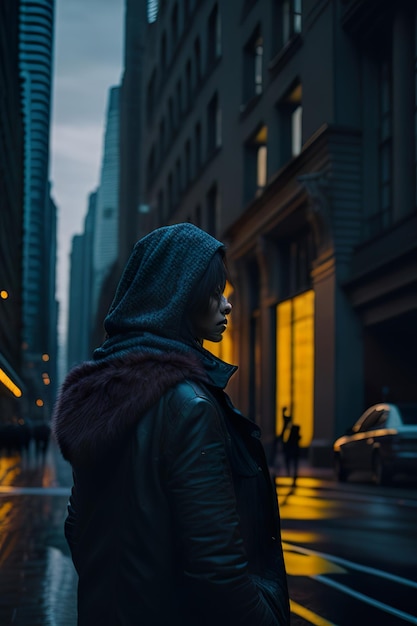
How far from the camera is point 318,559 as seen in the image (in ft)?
31.5

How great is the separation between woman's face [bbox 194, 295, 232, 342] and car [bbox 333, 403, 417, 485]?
16608mm

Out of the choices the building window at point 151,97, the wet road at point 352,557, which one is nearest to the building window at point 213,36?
the building window at point 151,97

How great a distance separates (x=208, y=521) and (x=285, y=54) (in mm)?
32389

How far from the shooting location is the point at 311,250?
1298 inches

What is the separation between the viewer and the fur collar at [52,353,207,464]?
2311mm

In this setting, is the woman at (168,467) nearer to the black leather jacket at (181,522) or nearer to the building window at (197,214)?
the black leather jacket at (181,522)

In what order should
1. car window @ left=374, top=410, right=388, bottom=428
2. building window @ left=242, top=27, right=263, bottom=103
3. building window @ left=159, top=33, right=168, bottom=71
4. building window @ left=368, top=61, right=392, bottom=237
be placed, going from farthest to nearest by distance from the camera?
building window @ left=159, top=33, right=168, bottom=71 → building window @ left=242, top=27, right=263, bottom=103 → building window @ left=368, top=61, right=392, bottom=237 → car window @ left=374, top=410, right=388, bottom=428

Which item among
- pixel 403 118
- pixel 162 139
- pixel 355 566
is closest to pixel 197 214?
pixel 162 139

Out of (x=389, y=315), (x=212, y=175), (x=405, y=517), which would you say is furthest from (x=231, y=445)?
(x=212, y=175)

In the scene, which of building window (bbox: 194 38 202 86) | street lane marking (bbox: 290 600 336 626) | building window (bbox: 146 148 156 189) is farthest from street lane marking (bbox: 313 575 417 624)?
building window (bbox: 146 148 156 189)

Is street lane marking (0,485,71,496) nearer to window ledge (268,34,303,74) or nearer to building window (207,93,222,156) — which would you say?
window ledge (268,34,303,74)

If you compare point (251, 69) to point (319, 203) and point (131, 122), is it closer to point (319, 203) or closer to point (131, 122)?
point (319, 203)

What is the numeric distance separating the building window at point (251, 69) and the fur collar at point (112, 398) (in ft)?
124

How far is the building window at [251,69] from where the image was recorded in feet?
130
